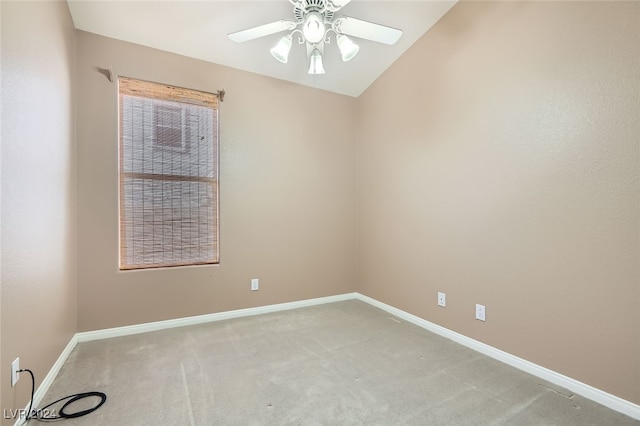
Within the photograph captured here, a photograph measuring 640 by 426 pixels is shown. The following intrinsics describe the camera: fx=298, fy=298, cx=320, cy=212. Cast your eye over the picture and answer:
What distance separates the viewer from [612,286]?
168 cm

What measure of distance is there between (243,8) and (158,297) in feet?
8.63

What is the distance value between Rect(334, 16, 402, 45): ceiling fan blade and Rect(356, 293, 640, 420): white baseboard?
2.41m

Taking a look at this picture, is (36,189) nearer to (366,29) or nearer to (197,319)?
(197,319)

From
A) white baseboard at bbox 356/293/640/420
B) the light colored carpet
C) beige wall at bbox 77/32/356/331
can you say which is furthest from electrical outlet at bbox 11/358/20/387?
white baseboard at bbox 356/293/640/420

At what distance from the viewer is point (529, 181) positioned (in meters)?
2.05

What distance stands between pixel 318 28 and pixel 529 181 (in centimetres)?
176

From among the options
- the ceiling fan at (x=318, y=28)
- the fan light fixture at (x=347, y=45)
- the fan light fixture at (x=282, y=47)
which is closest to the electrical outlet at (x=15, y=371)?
the ceiling fan at (x=318, y=28)

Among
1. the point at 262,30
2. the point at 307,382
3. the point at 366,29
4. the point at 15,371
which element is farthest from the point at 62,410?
the point at 366,29

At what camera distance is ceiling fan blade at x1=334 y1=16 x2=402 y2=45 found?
1972 millimetres

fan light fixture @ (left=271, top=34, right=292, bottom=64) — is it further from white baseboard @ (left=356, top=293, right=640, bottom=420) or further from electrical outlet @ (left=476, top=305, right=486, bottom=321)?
white baseboard @ (left=356, top=293, right=640, bottom=420)

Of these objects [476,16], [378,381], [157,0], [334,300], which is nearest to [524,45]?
[476,16]

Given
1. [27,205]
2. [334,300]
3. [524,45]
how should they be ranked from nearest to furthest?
[27,205]
[524,45]
[334,300]

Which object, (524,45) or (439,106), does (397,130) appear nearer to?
(439,106)

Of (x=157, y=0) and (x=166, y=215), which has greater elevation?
(x=157, y=0)
